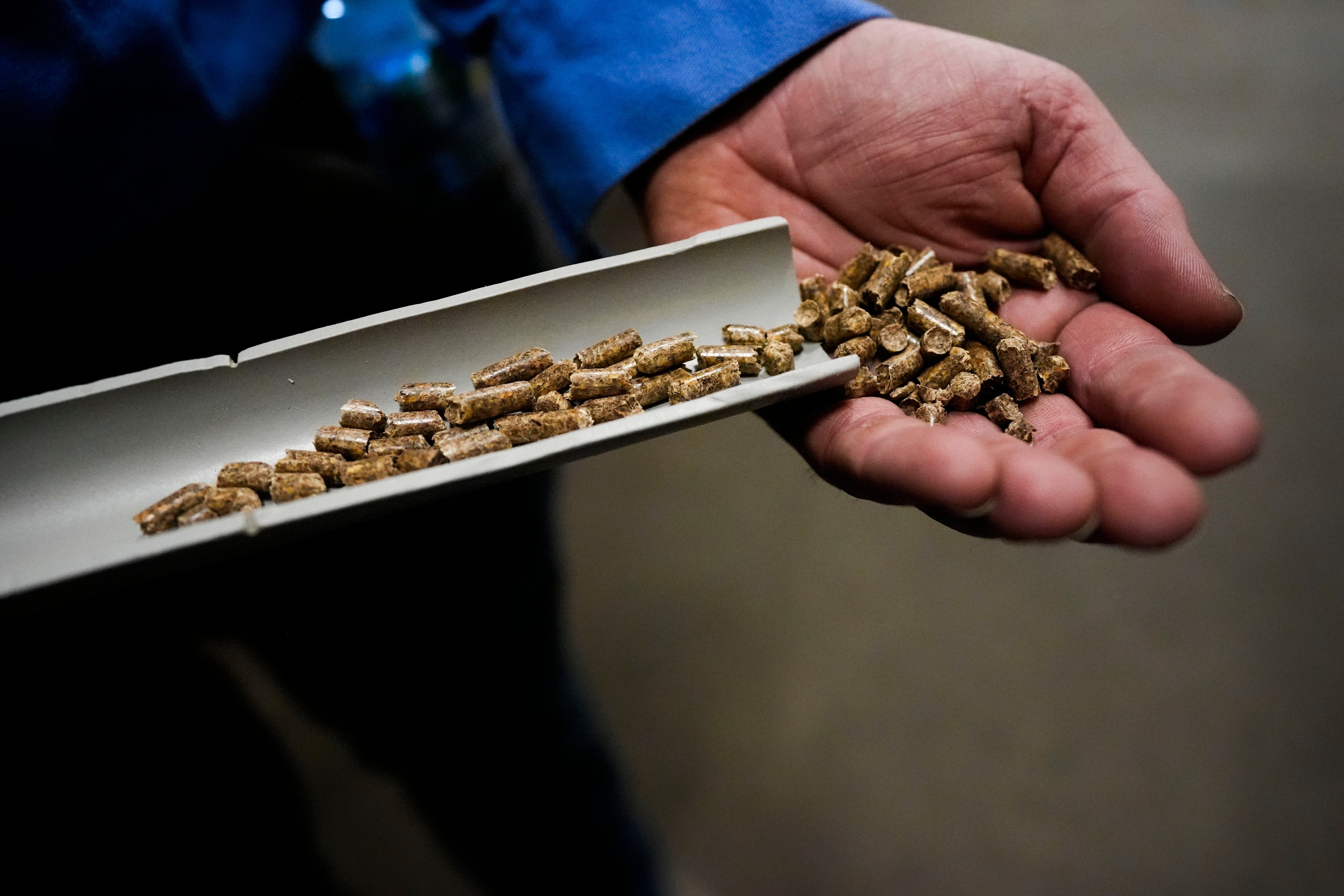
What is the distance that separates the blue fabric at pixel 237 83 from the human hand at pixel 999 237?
258 mm

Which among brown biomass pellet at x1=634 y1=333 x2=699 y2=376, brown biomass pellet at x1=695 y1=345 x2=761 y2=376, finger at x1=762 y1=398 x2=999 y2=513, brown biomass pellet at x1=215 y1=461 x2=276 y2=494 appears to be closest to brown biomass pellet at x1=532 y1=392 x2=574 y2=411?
brown biomass pellet at x1=634 y1=333 x2=699 y2=376

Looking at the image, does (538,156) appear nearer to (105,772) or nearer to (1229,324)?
(1229,324)

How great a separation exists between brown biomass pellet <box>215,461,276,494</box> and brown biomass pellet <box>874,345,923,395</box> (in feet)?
6.40

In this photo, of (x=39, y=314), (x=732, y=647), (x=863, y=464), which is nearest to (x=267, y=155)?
(x=39, y=314)

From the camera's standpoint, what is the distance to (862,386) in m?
2.50

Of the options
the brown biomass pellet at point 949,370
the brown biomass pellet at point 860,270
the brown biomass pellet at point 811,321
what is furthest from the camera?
the brown biomass pellet at point 860,270

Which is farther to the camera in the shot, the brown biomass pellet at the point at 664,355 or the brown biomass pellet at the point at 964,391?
the brown biomass pellet at the point at 664,355

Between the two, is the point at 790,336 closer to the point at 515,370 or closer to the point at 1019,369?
the point at 1019,369

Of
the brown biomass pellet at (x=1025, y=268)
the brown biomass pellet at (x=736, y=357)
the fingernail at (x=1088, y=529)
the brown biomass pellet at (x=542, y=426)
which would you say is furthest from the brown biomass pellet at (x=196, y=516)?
the brown biomass pellet at (x=1025, y=268)

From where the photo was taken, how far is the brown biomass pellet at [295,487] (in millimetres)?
2230

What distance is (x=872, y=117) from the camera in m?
3.00

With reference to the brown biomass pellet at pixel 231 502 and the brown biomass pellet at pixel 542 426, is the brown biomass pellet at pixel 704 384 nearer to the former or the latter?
the brown biomass pellet at pixel 542 426

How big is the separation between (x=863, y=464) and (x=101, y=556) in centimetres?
204

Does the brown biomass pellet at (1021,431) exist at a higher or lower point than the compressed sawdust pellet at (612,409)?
lower
